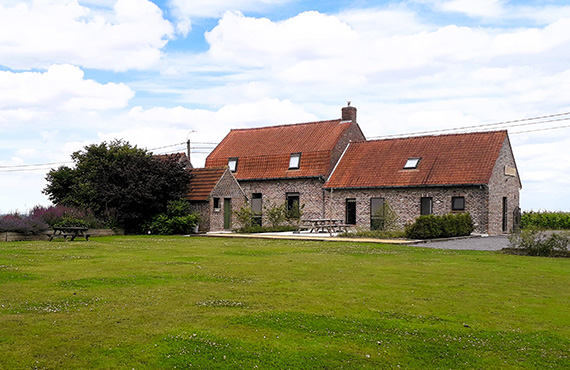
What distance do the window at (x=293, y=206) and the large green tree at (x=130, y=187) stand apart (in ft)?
26.4

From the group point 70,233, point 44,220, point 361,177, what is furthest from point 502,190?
point 44,220

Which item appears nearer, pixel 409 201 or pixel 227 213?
pixel 409 201

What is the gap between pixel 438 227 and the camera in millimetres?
28797

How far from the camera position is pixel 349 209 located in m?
39.1

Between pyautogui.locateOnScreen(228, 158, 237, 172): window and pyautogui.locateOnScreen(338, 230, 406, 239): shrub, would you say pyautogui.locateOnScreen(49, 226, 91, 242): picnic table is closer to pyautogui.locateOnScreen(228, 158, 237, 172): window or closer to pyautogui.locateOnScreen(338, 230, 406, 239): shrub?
pyautogui.locateOnScreen(338, 230, 406, 239): shrub

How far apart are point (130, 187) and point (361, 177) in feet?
50.5

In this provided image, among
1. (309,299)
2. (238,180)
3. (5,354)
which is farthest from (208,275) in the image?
(238,180)

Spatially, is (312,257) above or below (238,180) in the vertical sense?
below

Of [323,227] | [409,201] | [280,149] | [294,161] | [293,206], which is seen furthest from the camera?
[280,149]

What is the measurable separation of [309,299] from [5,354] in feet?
17.1

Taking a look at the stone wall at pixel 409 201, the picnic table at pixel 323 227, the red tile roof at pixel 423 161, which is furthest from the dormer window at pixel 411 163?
the picnic table at pixel 323 227

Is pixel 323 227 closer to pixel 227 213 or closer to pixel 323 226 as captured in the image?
pixel 323 226

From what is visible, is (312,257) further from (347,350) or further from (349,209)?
(349,209)

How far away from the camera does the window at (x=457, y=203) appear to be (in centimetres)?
3462
